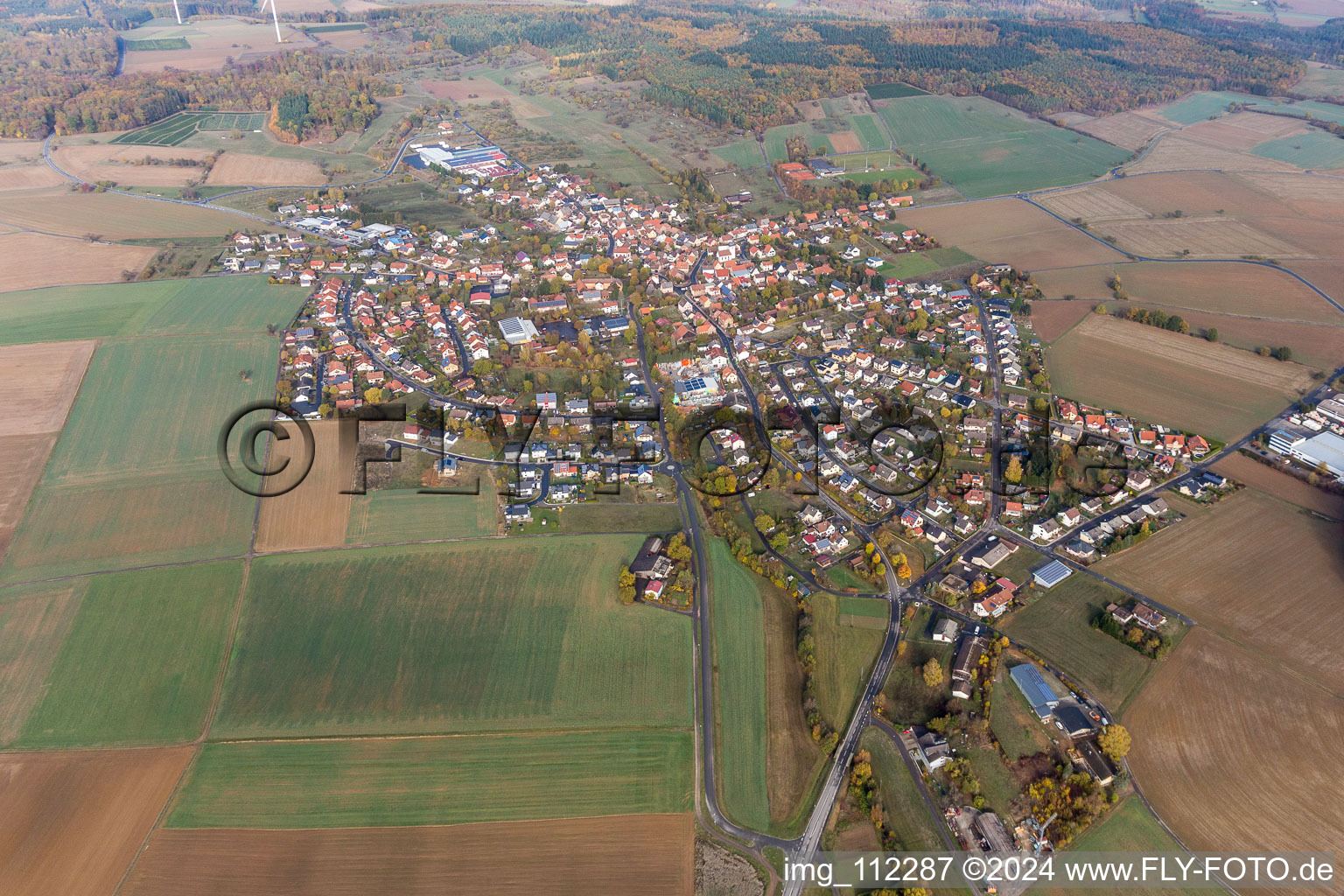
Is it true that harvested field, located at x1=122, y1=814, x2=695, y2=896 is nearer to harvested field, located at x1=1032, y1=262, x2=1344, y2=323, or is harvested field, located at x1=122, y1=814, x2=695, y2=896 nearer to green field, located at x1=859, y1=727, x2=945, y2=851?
green field, located at x1=859, y1=727, x2=945, y2=851

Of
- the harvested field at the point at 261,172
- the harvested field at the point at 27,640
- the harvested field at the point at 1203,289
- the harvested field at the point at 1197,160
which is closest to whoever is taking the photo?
the harvested field at the point at 27,640

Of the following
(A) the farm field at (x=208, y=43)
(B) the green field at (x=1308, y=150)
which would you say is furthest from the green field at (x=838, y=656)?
(A) the farm field at (x=208, y=43)

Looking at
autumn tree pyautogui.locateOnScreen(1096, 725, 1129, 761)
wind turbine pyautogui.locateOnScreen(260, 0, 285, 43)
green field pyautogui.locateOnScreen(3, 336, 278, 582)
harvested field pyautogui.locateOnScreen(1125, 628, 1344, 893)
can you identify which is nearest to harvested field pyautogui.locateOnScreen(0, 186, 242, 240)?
green field pyautogui.locateOnScreen(3, 336, 278, 582)

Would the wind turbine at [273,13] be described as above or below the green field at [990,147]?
above

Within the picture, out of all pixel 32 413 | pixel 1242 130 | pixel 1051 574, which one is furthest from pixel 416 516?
pixel 1242 130

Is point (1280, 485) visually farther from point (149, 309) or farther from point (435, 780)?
point (149, 309)

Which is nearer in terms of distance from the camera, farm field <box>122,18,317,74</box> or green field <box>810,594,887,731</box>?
green field <box>810,594,887,731</box>

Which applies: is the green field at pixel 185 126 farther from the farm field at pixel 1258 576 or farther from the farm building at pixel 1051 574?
the farm field at pixel 1258 576

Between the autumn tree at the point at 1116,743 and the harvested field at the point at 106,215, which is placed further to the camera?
the harvested field at the point at 106,215
